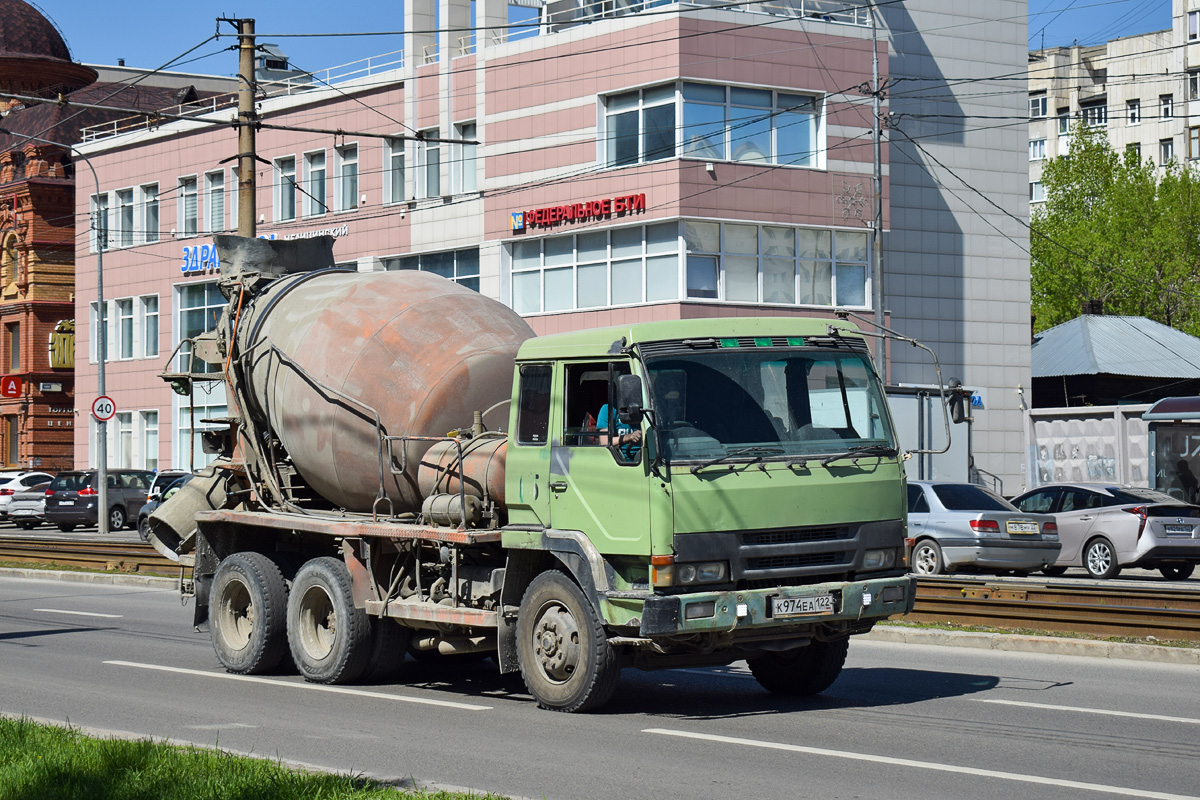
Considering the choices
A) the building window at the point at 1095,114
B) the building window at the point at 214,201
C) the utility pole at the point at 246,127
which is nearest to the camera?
the utility pole at the point at 246,127

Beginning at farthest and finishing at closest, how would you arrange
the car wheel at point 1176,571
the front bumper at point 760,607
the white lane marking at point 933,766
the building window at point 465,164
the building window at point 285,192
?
the building window at point 285,192
the building window at point 465,164
the car wheel at point 1176,571
the front bumper at point 760,607
the white lane marking at point 933,766

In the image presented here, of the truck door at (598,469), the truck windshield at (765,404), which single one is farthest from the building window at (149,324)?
the truck windshield at (765,404)

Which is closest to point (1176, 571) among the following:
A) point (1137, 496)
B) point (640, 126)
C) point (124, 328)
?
point (1137, 496)

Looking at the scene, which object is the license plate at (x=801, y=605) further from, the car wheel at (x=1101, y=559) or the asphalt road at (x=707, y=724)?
the car wheel at (x=1101, y=559)

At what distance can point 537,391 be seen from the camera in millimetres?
10711

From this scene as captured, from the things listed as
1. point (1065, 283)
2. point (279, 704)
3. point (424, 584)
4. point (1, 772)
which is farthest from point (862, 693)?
point (1065, 283)

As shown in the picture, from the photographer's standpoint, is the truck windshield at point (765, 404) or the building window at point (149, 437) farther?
the building window at point (149, 437)

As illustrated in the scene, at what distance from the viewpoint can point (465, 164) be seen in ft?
142

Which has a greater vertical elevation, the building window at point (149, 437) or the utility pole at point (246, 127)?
the utility pole at point (246, 127)

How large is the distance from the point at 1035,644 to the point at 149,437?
152 ft

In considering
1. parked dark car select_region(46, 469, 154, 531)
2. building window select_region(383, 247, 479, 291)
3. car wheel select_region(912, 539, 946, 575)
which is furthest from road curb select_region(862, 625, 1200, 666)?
parked dark car select_region(46, 469, 154, 531)

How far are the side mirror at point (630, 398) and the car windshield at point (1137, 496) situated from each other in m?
17.7

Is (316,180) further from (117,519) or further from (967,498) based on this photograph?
(967,498)

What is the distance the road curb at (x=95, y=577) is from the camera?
2388 centimetres
